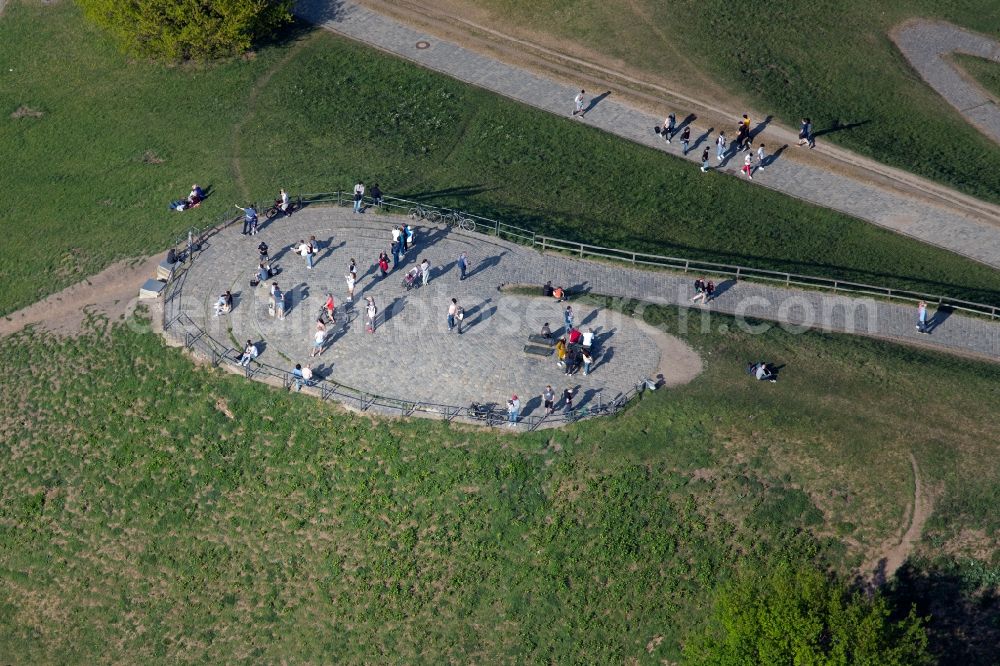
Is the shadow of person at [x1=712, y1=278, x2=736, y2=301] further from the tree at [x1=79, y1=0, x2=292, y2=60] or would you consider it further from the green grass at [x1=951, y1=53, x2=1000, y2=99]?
the tree at [x1=79, y1=0, x2=292, y2=60]

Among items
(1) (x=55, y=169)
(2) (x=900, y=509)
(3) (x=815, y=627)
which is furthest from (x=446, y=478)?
(1) (x=55, y=169)

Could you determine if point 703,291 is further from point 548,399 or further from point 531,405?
point 531,405

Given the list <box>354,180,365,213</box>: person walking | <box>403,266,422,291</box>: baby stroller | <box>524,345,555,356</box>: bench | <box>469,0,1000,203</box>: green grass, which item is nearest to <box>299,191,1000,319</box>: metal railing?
<box>354,180,365,213</box>: person walking

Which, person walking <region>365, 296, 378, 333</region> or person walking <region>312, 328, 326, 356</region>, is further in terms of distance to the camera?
person walking <region>365, 296, 378, 333</region>

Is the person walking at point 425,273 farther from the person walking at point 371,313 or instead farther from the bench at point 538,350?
the bench at point 538,350

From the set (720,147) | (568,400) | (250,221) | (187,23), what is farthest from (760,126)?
(187,23)
